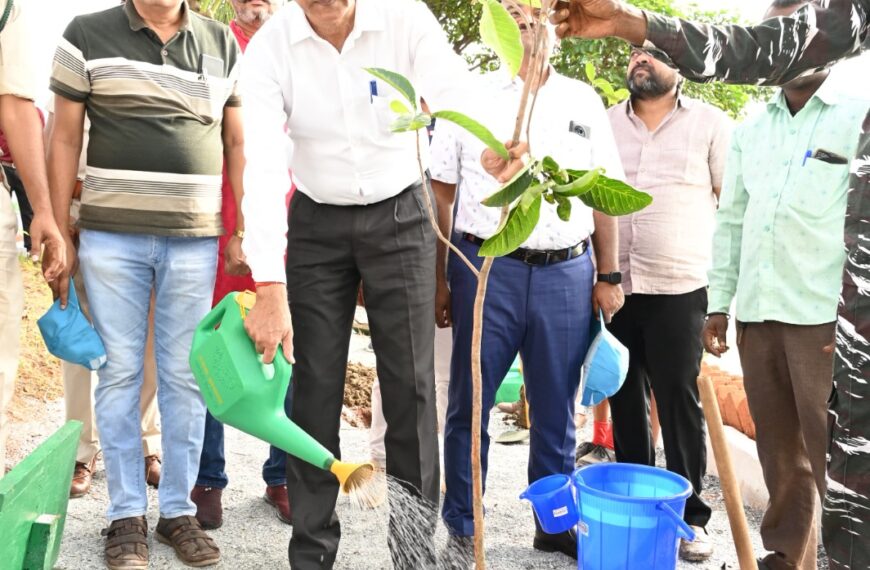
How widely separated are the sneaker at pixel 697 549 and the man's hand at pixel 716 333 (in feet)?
2.40

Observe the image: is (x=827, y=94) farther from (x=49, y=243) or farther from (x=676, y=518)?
(x=49, y=243)

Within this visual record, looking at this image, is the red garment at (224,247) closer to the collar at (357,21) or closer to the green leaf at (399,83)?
the collar at (357,21)

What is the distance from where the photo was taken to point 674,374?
10.6 ft

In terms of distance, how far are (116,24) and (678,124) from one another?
6.95 feet

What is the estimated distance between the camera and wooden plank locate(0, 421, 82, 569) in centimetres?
191

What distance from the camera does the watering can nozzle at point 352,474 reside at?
6.82ft

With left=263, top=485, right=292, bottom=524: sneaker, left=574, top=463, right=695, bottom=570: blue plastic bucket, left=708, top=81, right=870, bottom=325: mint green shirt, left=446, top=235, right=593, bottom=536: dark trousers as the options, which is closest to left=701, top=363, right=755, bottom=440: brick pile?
left=446, top=235, right=593, bottom=536: dark trousers

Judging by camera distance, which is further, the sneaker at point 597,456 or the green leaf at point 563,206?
the sneaker at point 597,456

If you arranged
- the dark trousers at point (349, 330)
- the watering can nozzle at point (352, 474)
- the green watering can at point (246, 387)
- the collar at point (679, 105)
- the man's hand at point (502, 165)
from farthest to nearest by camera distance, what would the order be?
the collar at point (679, 105), the dark trousers at point (349, 330), the green watering can at point (246, 387), the watering can nozzle at point (352, 474), the man's hand at point (502, 165)

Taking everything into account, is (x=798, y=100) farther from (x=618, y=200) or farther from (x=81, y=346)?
(x=81, y=346)

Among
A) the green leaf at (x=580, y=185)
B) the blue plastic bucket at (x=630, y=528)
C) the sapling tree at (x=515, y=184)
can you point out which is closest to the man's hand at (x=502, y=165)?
the sapling tree at (x=515, y=184)

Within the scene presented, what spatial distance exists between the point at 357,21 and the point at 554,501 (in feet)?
5.35

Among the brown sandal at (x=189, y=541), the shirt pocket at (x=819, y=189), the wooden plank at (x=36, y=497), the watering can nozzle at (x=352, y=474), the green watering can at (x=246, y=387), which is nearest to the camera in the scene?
the wooden plank at (x=36, y=497)

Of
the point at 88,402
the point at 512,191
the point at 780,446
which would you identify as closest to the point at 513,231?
the point at 512,191
